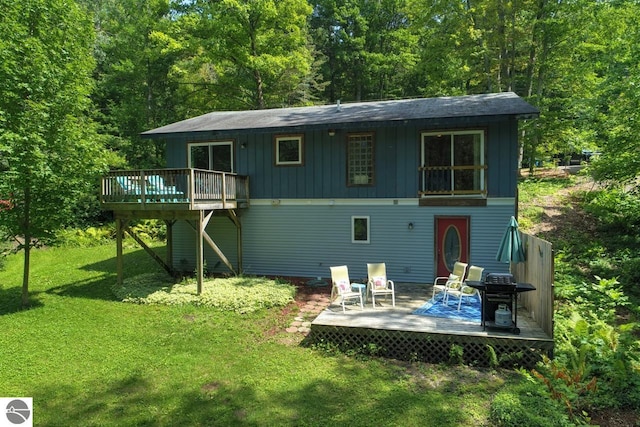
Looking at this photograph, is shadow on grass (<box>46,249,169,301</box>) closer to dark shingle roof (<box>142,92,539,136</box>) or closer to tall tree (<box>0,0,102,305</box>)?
tall tree (<box>0,0,102,305</box>)

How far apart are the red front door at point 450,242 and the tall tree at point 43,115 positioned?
8.92m

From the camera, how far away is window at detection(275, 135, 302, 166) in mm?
11680

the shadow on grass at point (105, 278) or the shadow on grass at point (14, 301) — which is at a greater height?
the shadow on grass at point (105, 278)

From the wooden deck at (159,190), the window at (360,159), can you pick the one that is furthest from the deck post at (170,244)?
the window at (360,159)

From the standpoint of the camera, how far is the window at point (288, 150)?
1168cm

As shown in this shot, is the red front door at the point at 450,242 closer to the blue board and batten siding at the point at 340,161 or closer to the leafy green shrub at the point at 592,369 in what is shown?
the blue board and batten siding at the point at 340,161

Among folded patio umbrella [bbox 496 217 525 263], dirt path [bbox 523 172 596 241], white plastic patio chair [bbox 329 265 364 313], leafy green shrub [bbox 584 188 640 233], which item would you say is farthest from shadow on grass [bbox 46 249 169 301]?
leafy green shrub [bbox 584 188 640 233]

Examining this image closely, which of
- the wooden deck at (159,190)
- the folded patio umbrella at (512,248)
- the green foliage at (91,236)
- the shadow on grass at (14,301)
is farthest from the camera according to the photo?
the green foliage at (91,236)

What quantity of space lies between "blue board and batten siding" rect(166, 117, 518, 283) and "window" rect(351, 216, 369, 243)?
12 centimetres

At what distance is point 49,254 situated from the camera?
49.8 feet

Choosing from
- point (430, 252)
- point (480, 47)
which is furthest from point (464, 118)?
point (480, 47)

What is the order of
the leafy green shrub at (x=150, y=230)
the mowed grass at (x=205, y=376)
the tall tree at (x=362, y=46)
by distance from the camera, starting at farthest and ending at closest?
the tall tree at (x=362, y=46) < the leafy green shrub at (x=150, y=230) < the mowed grass at (x=205, y=376)

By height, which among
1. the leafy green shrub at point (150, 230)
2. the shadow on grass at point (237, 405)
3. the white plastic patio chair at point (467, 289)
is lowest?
the shadow on grass at point (237, 405)

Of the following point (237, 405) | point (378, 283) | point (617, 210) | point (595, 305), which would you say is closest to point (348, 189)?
point (378, 283)
